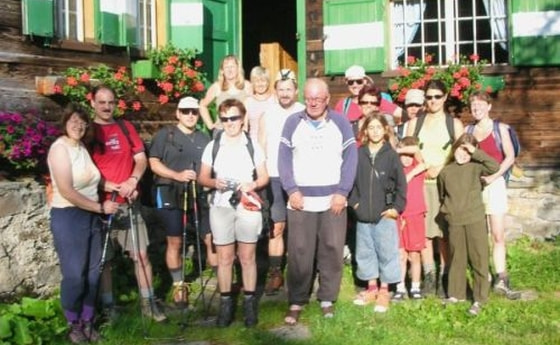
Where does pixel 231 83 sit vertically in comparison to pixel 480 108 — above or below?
above

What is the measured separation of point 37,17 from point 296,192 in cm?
308

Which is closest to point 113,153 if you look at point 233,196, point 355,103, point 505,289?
point 233,196

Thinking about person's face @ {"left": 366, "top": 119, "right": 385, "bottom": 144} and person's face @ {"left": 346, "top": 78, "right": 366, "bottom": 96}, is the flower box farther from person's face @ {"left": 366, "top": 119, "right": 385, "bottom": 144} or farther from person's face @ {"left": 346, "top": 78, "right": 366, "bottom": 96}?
person's face @ {"left": 366, "top": 119, "right": 385, "bottom": 144}

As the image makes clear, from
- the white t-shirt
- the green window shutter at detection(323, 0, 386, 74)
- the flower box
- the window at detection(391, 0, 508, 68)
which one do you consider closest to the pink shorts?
the white t-shirt

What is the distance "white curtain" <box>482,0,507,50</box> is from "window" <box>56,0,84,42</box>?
186 inches

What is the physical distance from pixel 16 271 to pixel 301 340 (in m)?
2.67

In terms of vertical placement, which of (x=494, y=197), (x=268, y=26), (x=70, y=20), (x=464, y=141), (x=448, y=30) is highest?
(x=268, y=26)

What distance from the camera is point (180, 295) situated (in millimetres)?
6430

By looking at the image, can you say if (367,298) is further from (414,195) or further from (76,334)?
(76,334)

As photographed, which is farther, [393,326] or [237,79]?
[237,79]

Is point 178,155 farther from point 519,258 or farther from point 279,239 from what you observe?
point 519,258

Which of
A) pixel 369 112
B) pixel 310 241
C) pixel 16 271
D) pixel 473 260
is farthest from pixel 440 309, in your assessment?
pixel 16 271

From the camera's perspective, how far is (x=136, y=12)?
8695 mm

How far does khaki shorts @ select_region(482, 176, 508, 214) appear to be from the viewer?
6.56 m
